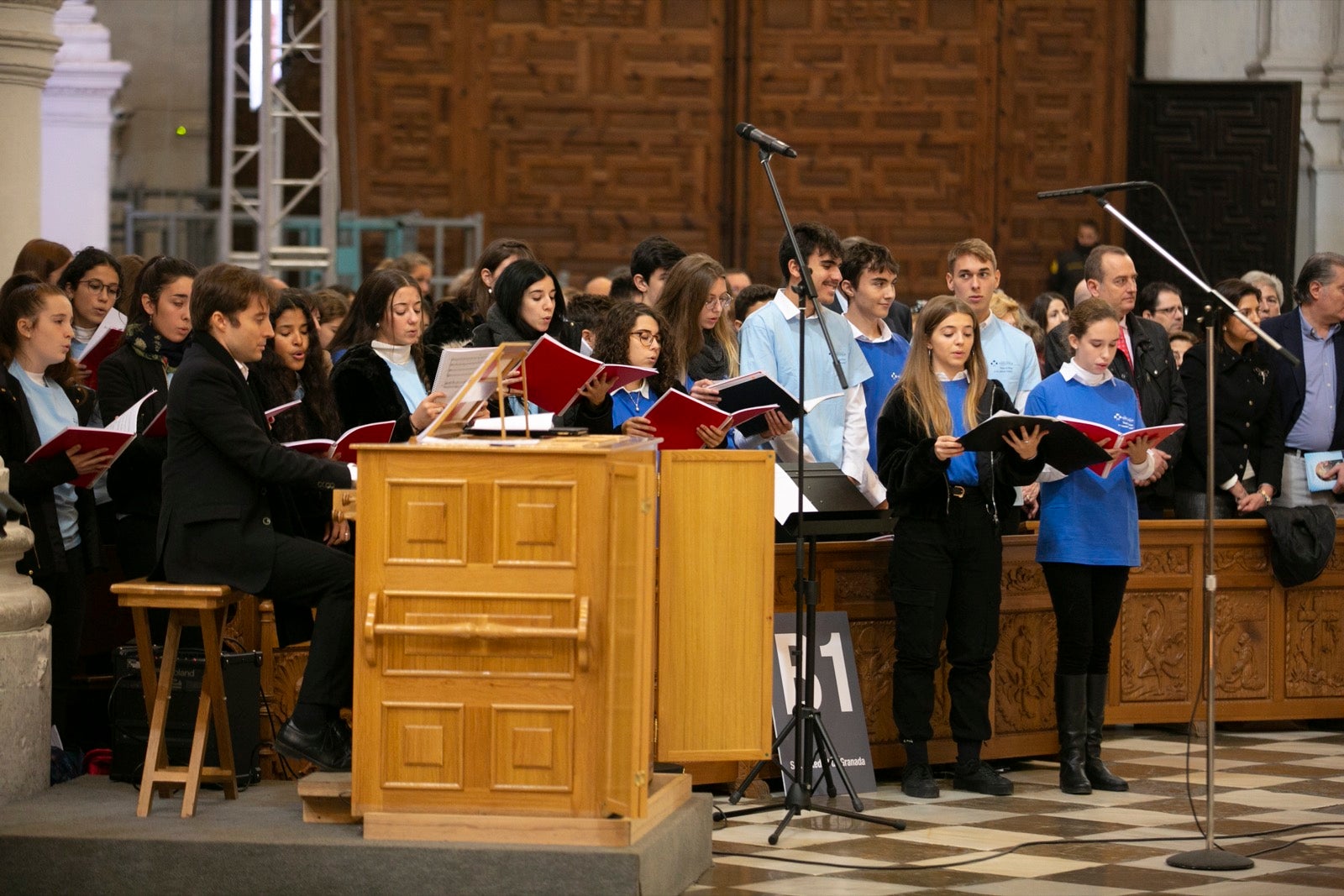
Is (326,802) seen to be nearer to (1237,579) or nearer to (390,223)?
(1237,579)

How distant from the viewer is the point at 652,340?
580cm

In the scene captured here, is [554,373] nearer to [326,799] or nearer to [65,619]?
[326,799]

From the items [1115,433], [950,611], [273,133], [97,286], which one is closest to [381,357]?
[97,286]

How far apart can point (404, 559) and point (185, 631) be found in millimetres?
1280

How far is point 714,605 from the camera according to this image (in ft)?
16.5

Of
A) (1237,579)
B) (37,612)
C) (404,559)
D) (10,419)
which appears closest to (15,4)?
(10,419)

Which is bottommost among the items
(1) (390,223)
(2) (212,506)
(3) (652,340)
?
(2) (212,506)

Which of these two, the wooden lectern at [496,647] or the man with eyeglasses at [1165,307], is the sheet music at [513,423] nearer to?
the wooden lectern at [496,647]

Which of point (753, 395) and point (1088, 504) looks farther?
point (1088, 504)

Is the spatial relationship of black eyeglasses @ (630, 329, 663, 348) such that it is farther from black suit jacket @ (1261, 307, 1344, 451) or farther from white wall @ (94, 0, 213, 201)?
white wall @ (94, 0, 213, 201)

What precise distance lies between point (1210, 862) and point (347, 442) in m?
2.48

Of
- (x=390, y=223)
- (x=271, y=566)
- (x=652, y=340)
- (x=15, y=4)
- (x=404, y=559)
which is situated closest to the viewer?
(x=404, y=559)

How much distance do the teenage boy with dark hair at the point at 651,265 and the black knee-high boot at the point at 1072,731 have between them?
81.3 inches

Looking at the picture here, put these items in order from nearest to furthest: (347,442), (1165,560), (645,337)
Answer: (347,442) < (645,337) < (1165,560)
